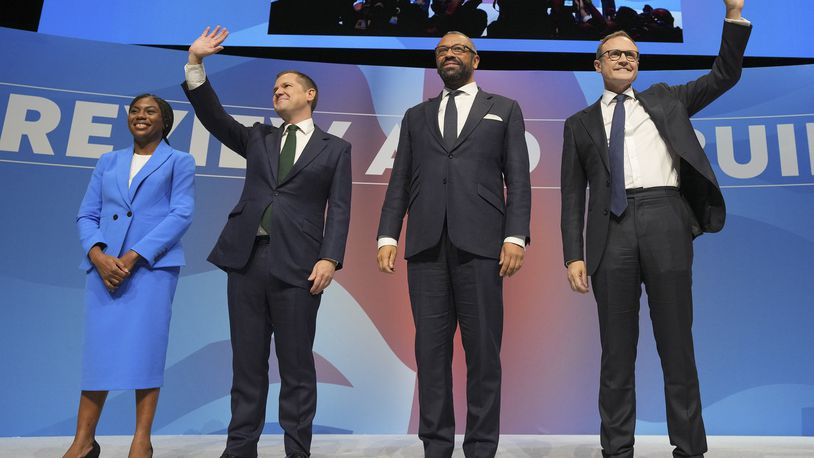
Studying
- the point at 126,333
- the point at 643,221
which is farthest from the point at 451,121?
the point at 126,333

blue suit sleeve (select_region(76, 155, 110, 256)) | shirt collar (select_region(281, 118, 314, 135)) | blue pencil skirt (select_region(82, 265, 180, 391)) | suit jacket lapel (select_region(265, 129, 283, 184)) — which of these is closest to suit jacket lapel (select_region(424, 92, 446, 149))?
shirt collar (select_region(281, 118, 314, 135))

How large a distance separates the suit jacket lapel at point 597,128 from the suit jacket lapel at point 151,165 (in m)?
1.62

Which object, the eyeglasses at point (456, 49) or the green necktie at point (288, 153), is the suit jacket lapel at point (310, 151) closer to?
the green necktie at point (288, 153)

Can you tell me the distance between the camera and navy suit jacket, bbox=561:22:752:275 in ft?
8.18

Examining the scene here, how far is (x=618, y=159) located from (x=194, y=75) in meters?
1.62

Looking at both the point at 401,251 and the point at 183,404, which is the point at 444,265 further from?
the point at 183,404

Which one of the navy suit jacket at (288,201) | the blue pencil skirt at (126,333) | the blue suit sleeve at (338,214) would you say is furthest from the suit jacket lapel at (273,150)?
the blue pencil skirt at (126,333)

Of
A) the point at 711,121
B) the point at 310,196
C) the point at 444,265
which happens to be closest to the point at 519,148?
the point at 444,265

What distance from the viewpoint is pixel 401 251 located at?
13.5ft

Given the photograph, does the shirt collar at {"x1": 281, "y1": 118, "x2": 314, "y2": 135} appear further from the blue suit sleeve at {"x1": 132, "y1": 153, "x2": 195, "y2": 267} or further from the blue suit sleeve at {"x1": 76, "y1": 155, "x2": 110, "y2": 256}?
the blue suit sleeve at {"x1": 76, "y1": 155, "x2": 110, "y2": 256}

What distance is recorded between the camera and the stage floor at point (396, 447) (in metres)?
3.01

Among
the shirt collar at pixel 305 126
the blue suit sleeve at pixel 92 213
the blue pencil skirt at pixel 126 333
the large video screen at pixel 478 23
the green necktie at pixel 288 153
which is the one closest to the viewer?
the blue pencil skirt at pixel 126 333

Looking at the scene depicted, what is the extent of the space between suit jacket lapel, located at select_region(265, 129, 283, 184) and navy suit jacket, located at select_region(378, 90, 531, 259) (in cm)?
46

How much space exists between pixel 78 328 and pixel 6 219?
700mm
